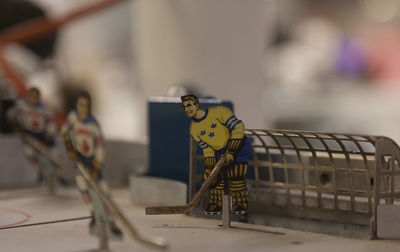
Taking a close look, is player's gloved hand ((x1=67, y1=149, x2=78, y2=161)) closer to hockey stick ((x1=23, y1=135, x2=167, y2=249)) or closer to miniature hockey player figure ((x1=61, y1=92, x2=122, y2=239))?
miniature hockey player figure ((x1=61, y1=92, x2=122, y2=239))

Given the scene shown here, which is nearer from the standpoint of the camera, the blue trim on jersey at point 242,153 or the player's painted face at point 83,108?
the player's painted face at point 83,108

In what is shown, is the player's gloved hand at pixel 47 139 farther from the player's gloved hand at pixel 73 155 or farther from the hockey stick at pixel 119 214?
the hockey stick at pixel 119 214

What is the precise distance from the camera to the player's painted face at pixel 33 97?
36.1ft

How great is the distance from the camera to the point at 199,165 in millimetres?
9867

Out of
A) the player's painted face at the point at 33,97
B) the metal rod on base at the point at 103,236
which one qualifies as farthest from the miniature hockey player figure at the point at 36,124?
the metal rod on base at the point at 103,236

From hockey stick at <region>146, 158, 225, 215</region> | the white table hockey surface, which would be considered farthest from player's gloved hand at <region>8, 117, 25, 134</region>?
hockey stick at <region>146, 158, 225, 215</region>

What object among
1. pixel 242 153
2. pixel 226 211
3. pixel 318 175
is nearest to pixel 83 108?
pixel 242 153

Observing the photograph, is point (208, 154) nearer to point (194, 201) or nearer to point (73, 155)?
point (194, 201)

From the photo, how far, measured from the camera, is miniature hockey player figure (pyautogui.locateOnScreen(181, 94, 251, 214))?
8.09 metres

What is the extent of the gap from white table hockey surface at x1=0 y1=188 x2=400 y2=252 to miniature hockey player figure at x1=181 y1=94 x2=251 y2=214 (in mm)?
423

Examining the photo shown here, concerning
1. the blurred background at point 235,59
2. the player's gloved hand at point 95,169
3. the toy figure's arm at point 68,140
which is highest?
the blurred background at point 235,59

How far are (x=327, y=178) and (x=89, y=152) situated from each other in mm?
3831

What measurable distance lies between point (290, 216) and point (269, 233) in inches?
46.6

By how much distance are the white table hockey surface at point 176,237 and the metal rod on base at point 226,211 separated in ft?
0.31
